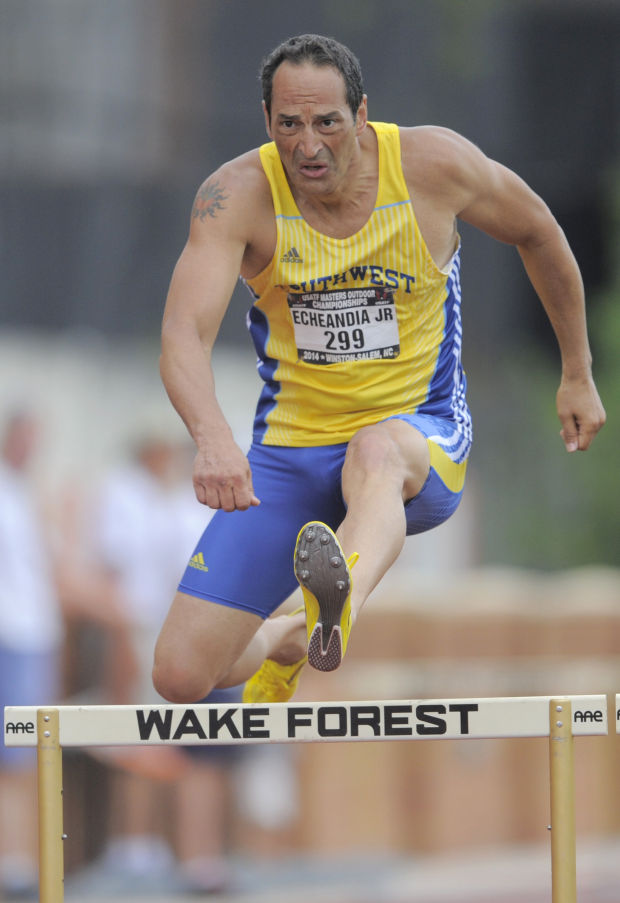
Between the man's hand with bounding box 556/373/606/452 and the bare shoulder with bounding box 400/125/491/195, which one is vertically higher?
the bare shoulder with bounding box 400/125/491/195

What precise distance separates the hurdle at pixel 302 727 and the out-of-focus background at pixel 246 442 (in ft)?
15.5

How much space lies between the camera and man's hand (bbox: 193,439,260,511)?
4535 millimetres

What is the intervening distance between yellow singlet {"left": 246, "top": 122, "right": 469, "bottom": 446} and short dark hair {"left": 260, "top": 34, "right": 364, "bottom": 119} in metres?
0.25

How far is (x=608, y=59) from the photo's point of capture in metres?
16.3

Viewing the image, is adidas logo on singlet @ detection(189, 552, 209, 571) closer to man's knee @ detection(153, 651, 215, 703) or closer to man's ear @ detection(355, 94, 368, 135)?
man's knee @ detection(153, 651, 215, 703)

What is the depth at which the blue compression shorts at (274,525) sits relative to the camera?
527 cm

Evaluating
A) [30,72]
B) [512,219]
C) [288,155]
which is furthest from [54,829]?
[30,72]

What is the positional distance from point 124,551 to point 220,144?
6083mm

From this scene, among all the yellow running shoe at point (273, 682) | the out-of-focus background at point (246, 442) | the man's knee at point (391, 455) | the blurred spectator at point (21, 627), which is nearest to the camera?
the man's knee at point (391, 455)

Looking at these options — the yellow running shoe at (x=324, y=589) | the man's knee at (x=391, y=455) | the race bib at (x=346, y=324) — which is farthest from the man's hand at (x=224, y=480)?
the race bib at (x=346, y=324)

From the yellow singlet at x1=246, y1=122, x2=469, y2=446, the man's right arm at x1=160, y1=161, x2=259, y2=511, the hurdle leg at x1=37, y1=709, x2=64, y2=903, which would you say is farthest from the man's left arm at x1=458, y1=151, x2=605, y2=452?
the hurdle leg at x1=37, y1=709, x2=64, y2=903

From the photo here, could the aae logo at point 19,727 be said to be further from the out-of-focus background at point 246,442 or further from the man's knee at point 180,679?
the out-of-focus background at point 246,442

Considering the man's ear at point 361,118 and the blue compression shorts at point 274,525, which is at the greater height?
the man's ear at point 361,118

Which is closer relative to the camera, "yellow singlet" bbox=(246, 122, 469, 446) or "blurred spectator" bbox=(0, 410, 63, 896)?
"yellow singlet" bbox=(246, 122, 469, 446)
